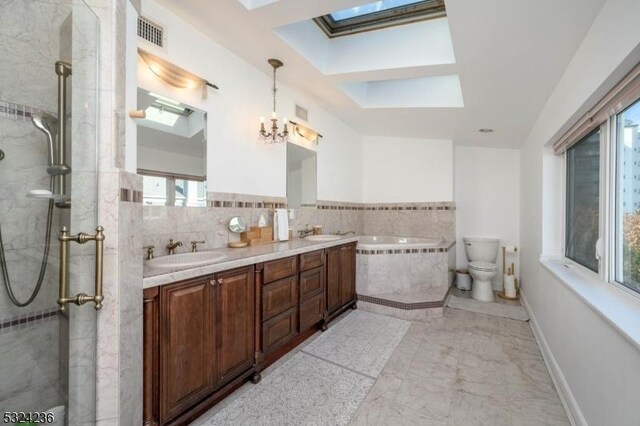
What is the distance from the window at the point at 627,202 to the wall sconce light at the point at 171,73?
2564mm

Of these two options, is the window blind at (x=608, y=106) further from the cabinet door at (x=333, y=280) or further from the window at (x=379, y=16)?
the cabinet door at (x=333, y=280)

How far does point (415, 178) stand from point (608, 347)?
131 inches

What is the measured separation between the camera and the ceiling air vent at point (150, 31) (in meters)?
1.71

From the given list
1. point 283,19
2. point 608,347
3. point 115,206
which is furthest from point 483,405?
point 283,19

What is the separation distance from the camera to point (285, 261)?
2137 millimetres

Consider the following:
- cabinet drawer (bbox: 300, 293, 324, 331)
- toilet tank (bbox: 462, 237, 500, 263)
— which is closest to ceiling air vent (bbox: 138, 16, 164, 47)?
cabinet drawer (bbox: 300, 293, 324, 331)

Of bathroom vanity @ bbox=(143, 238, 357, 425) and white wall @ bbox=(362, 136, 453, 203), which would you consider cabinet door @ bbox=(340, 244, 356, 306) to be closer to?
bathroom vanity @ bbox=(143, 238, 357, 425)

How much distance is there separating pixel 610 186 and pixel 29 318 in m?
3.07

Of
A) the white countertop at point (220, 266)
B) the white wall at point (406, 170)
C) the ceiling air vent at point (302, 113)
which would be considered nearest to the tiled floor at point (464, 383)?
the white countertop at point (220, 266)

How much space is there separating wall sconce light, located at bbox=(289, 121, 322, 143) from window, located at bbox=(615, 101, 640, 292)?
96.8 inches

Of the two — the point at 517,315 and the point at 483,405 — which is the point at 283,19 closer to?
the point at 483,405

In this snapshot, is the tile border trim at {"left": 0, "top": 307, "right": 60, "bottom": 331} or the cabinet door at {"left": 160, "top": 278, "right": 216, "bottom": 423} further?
the cabinet door at {"left": 160, "top": 278, "right": 216, "bottom": 423}

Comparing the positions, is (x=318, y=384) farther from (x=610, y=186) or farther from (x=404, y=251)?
(x=610, y=186)

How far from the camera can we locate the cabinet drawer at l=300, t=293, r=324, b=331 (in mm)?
2363
